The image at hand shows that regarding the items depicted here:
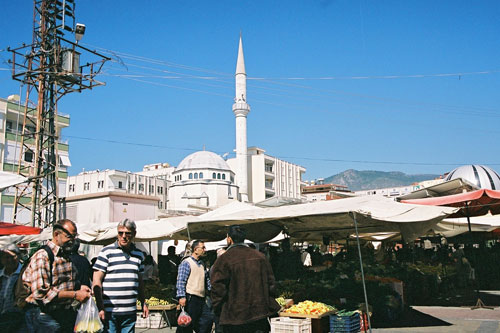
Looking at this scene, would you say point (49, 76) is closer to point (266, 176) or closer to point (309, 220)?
point (309, 220)

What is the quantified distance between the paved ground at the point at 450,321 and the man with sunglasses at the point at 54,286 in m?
5.01

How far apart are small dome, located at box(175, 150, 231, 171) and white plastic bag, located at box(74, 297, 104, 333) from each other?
5695 cm

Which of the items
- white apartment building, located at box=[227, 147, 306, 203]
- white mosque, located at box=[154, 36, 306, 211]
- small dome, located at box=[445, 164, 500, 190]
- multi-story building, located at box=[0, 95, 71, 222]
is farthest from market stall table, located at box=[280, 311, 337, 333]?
white apartment building, located at box=[227, 147, 306, 203]

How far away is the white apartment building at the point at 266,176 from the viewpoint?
238ft

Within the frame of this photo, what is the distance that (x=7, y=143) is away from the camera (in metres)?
35.4

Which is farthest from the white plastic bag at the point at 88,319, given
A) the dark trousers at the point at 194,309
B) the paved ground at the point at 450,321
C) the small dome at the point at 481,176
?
the small dome at the point at 481,176

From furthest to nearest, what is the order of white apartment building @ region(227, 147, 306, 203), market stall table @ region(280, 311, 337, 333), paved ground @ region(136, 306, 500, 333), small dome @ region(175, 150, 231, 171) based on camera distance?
white apartment building @ region(227, 147, 306, 203)
small dome @ region(175, 150, 231, 171)
paved ground @ region(136, 306, 500, 333)
market stall table @ region(280, 311, 337, 333)

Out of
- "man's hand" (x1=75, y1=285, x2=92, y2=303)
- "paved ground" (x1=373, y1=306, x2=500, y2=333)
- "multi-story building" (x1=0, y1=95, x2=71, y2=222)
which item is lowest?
"paved ground" (x1=373, y1=306, x2=500, y2=333)

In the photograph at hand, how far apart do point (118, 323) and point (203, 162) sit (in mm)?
57425

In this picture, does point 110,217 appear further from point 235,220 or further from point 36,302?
point 36,302

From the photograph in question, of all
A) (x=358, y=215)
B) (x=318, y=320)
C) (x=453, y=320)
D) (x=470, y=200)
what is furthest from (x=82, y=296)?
(x=470, y=200)

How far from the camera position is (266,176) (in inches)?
2896

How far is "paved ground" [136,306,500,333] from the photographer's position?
7352 mm

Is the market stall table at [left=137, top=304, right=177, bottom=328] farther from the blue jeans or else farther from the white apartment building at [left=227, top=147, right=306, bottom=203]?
the white apartment building at [left=227, top=147, right=306, bottom=203]
